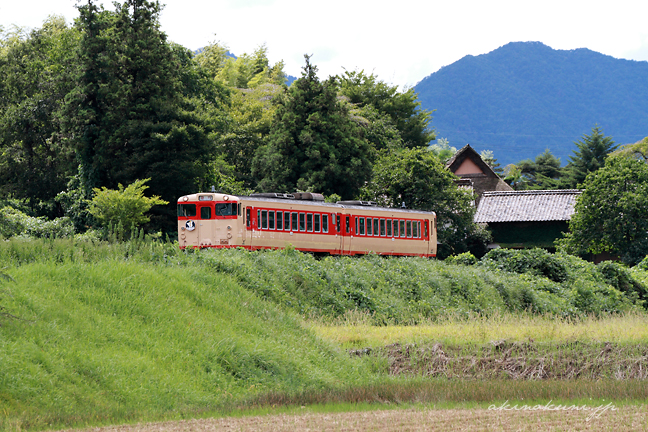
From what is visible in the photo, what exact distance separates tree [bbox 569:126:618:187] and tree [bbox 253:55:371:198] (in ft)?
105

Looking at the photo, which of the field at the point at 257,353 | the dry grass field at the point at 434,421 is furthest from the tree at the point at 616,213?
the dry grass field at the point at 434,421

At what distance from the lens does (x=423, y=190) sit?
42031 millimetres

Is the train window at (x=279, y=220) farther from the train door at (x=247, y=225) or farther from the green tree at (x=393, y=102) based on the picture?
the green tree at (x=393, y=102)

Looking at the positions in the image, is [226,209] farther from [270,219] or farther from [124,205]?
[124,205]

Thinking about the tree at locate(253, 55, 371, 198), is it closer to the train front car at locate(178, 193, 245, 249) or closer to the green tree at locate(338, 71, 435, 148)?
the train front car at locate(178, 193, 245, 249)

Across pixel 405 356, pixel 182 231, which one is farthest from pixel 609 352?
pixel 182 231

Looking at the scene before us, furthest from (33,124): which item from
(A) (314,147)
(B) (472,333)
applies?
(B) (472,333)

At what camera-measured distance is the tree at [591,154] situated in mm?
67500

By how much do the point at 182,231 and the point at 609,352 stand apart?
16355 mm

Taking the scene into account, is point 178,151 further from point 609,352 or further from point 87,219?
point 609,352

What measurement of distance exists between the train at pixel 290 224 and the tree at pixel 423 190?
847 cm

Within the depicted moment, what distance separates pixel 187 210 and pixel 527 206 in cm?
3014

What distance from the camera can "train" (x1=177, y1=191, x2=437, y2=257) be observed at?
25.9 m

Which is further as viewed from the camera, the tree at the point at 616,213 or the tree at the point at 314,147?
the tree at the point at 314,147
